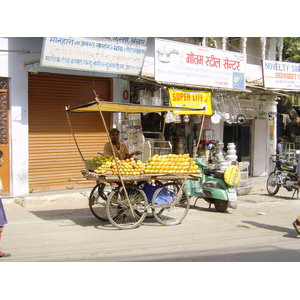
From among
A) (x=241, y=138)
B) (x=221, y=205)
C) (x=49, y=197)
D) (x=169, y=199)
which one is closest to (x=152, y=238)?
(x=169, y=199)

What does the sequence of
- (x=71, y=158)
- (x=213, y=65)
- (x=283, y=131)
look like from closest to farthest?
(x=71, y=158), (x=213, y=65), (x=283, y=131)

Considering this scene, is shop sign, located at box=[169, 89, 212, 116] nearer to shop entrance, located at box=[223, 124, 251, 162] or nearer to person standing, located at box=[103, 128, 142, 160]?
shop entrance, located at box=[223, 124, 251, 162]

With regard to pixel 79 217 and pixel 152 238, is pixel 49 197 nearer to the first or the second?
pixel 79 217

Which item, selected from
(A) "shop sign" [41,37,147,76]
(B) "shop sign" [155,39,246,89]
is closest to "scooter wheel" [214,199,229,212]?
(B) "shop sign" [155,39,246,89]

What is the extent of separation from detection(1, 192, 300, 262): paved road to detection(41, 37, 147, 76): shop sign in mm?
3366

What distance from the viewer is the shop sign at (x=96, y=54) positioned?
8.98 metres

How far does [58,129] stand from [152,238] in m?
5.00

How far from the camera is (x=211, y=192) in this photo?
849 centimetres

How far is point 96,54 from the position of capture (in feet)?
31.9

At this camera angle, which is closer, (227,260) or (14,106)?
(227,260)

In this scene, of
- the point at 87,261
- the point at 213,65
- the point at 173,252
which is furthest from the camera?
the point at 213,65

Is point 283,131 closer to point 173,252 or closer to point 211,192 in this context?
point 211,192

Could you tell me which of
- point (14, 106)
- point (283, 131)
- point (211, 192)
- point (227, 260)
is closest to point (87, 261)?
point (227, 260)

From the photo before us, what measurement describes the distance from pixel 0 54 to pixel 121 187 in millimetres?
4736
